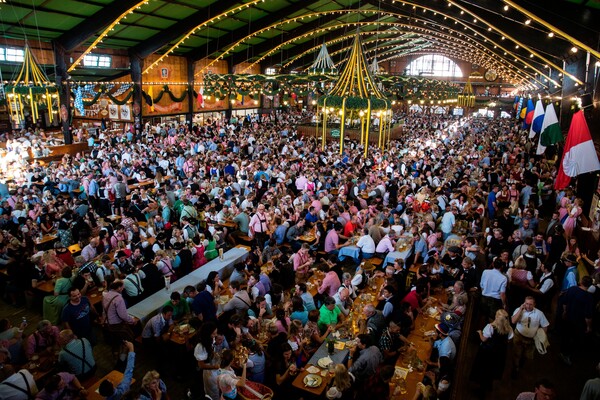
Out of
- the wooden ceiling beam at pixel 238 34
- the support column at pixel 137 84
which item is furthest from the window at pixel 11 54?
the wooden ceiling beam at pixel 238 34

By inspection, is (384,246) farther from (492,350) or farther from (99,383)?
(99,383)

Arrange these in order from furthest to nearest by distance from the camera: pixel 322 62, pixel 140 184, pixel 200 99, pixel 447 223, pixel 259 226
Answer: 1. pixel 200 99
2. pixel 322 62
3. pixel 140 184
4. pixel 259 226
5. pixel 447 223

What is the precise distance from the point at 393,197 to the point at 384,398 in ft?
24.2

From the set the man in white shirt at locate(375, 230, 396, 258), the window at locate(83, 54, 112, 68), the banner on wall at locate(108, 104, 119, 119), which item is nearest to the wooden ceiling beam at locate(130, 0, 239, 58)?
the window at locate(83, 54, 112, 68)

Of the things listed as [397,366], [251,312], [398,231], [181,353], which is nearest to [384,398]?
[397,366]

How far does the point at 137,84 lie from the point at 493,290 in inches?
721

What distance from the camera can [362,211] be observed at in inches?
363

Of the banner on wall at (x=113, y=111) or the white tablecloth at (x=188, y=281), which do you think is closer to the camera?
the white tablecloth at (x=188, y=281)

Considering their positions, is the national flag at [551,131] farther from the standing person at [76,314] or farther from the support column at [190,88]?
the support column at [190,88]

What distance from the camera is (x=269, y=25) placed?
20719 mm

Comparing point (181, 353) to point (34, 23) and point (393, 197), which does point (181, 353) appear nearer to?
point (393, 197)

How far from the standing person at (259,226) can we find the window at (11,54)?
42.1 ft

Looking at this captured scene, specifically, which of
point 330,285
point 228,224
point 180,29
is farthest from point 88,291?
point 180,29

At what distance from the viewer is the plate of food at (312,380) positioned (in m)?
4.42
